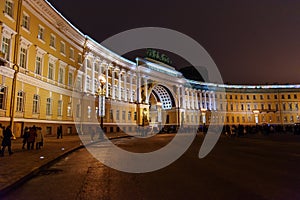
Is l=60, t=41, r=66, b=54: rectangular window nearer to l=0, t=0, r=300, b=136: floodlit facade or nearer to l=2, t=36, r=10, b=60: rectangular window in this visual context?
l=0, t=0, r=300, b=136: floodlit facade

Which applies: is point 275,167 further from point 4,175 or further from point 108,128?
point 108,128

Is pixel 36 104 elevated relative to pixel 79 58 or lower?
lower

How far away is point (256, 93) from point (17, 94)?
93.3 m

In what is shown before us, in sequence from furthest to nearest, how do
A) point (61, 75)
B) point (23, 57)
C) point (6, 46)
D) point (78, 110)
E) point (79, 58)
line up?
1. point (79, 58)
2. point (78, 110)
3. point (61, 75)
4. point (23, 57)
5. point (6, 46)

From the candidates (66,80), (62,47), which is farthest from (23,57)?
(66,80)

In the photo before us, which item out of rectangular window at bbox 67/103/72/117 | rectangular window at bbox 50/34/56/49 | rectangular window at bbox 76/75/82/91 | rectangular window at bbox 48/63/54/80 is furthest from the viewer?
rectangular window at bbox 76/75/82/91

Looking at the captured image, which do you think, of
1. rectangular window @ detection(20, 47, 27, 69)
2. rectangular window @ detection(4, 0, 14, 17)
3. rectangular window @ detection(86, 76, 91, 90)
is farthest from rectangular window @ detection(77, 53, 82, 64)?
rectangular window @ detection(4, 0, 14, 17)

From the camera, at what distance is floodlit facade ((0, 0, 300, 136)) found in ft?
71.9

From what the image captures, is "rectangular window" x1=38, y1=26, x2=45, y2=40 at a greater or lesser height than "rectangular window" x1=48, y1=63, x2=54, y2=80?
greater

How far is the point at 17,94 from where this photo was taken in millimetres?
22469

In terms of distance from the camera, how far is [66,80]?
32.7 meters

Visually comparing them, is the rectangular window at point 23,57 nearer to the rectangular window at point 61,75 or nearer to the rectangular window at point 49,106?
the rectangular window at point 49,106

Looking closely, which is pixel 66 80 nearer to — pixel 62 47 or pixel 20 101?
pixel 62 47

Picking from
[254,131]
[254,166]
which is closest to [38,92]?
[254,166]
